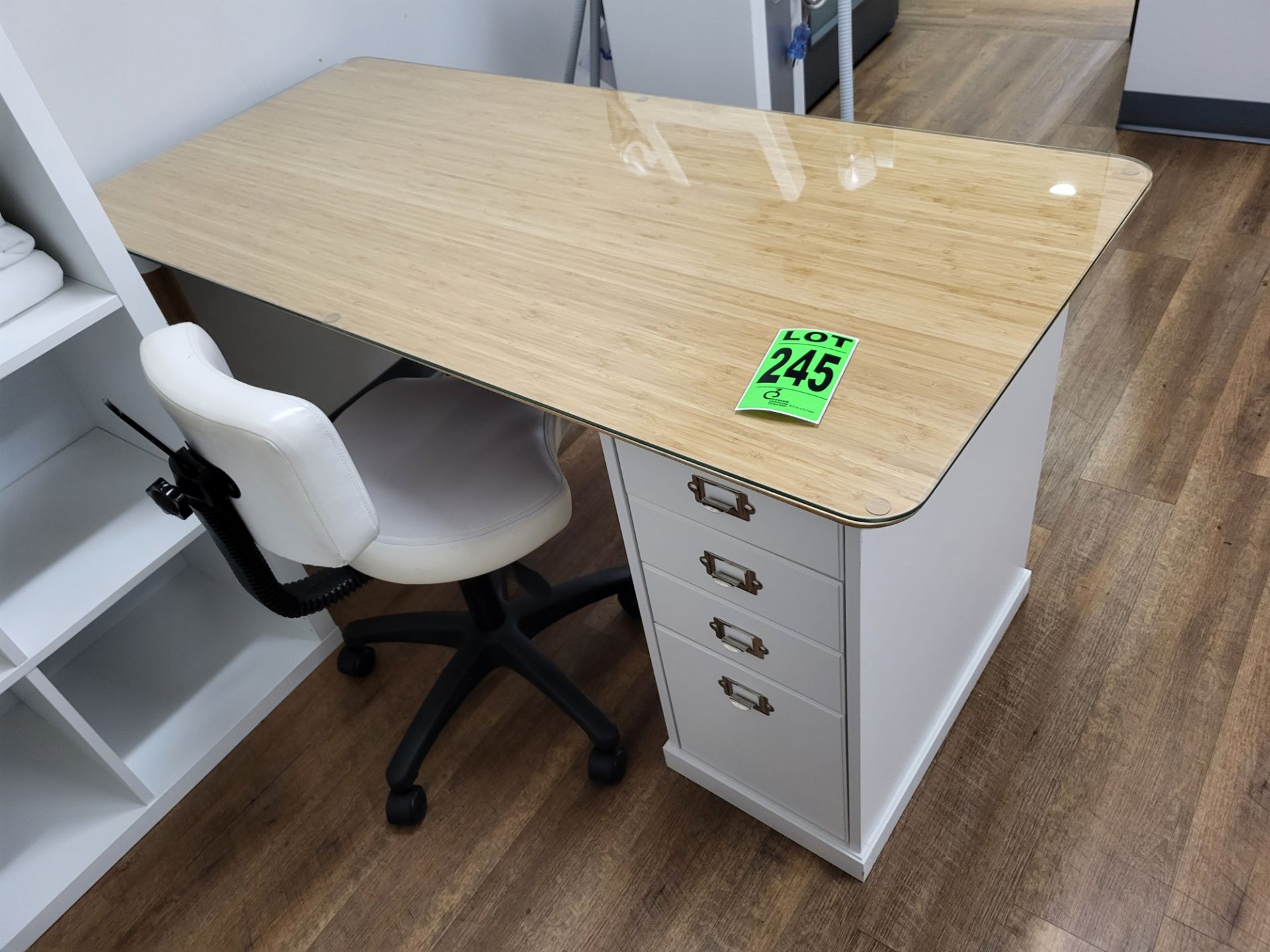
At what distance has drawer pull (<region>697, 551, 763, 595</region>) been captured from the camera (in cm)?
115

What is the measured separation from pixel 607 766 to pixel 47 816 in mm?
981

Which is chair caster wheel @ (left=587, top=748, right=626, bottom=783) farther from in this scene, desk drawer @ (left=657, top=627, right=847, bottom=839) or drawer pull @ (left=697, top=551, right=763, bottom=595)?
drawer pull @ (left=697, top=551, right=763, bottom=595)

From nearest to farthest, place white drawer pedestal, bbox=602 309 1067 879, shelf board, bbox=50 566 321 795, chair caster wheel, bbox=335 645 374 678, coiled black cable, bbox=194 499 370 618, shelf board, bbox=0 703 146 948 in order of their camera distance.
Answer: white drawer pedestal, bbox=602 309 1067 879, coiled black cable, bbox=194 499 370 618, shelf board, bbox=0 703 146 948, shelf board, bbox=50 566 321 795, chair caster wheel, bbox=335 645 374 678

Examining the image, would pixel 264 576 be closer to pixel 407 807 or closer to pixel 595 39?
pixel 407 807

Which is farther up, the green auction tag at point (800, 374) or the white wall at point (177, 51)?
the white wall at point (177, 51)

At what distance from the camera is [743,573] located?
3.79 ft

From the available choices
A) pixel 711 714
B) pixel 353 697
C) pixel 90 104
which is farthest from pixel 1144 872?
pixel 90 104

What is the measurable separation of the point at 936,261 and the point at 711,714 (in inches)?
28.0

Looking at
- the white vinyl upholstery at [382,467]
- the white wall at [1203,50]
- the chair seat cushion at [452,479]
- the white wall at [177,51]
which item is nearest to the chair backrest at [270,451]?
the white vinyl upholstery at [382,467]

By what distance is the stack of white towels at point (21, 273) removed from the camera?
52.7 inches

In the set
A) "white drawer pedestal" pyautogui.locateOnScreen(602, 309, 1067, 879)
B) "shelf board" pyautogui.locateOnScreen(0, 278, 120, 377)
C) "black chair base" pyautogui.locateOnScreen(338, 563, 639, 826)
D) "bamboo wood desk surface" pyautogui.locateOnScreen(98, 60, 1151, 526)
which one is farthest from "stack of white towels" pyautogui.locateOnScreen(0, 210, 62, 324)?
"white drawer pedestal" pyautogui.locateOnScreen(602, 309, 1067, 879)

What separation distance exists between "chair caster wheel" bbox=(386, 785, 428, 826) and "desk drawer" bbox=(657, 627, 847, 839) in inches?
18.0

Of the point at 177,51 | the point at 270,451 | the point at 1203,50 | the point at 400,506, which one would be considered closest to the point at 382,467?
the point at 400,506

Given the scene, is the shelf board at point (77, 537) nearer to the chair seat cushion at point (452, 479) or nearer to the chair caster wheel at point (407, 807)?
the chair seat cushion at point (452, 479)
